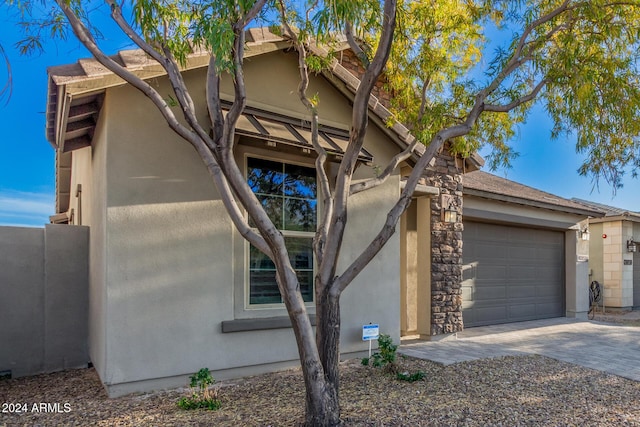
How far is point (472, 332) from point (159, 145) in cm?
770

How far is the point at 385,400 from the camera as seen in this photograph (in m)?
5.00

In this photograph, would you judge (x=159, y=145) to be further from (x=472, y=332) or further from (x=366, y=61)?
(x=472, y=332)

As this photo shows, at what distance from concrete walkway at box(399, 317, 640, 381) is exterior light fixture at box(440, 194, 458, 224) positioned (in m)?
2.44

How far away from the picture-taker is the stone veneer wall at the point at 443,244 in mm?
8938

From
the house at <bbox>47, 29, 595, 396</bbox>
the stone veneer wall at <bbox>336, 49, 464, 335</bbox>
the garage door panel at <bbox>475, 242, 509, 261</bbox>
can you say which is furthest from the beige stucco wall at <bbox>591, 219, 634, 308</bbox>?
the house at <bbox>47, 29, 595, 396</bbox>

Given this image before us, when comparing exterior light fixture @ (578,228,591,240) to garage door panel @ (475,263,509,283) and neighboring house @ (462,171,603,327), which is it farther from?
garage door panel @ (475,263,509,283)

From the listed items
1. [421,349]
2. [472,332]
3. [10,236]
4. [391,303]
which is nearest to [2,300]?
[10,236]

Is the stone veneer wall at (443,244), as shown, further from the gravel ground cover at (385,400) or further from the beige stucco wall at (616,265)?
the beige stucco wall at (616,265)

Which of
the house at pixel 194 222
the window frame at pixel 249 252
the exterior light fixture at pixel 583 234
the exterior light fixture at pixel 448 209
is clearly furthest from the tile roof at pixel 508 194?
the window frame at pixel 249 252

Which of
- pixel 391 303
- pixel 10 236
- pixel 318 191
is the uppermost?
pixel 318 191

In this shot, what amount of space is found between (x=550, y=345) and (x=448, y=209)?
10.6 feet

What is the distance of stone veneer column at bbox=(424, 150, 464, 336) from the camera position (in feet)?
29.3

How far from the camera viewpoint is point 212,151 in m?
4.25

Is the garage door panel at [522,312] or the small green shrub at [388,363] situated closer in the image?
the small green shrub at [388,363]
